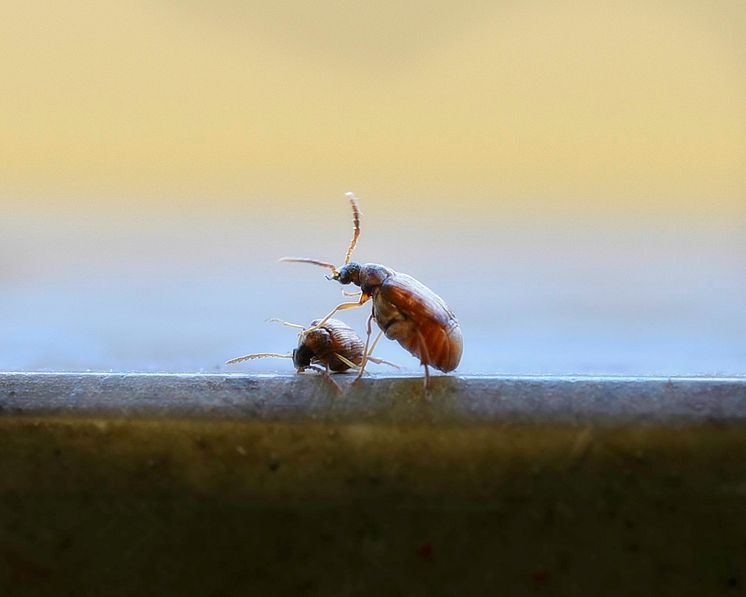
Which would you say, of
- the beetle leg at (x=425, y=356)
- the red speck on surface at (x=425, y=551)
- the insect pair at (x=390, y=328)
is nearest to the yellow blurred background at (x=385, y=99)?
the insect pair at (x=390, y=328)

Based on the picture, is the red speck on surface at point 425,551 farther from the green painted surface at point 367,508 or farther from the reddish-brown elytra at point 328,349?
the reddish-brown elytra at point 328,349

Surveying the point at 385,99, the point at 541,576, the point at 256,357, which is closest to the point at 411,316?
the point at 256,357

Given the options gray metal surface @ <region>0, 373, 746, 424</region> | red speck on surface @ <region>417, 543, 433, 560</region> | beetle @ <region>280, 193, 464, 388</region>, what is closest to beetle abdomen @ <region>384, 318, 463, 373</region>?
beetle @ <region>280, 193, 464, 388</region>

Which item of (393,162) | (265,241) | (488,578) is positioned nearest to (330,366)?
(488,578)

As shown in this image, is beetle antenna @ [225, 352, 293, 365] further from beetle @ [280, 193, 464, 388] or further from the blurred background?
the blurred background

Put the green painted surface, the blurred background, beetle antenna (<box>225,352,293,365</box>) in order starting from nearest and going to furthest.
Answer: the green painted surface, beetle antenna (<box>225,352,293,365</box>), the blurred background
